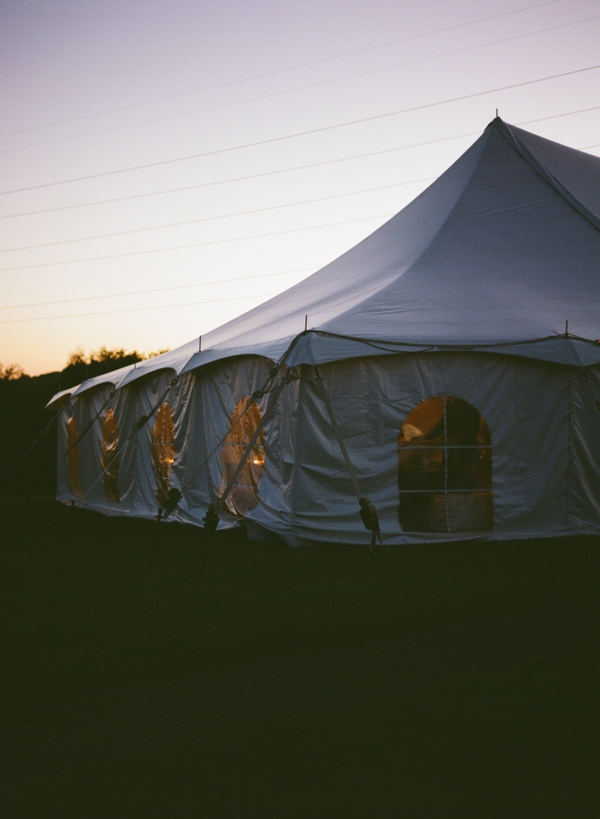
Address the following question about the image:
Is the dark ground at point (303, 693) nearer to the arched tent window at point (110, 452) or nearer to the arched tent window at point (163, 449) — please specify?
the arched tent window at point (163, 449)

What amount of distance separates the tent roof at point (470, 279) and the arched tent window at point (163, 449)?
2.58 ft

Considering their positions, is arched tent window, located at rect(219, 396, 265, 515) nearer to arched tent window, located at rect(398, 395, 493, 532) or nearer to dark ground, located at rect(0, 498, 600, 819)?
arched tent window, located at rect(398, 395, 493, 532)

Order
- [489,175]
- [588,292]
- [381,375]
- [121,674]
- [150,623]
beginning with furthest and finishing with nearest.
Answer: [489,175]
[588,292]
[381,375]
[150,623]
[121,674]

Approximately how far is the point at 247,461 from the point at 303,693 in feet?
21.5

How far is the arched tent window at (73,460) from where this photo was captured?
16.4 m

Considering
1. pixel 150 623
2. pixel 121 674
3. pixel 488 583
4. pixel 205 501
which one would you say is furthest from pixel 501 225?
pixel 121 674

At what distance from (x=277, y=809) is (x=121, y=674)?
161cm

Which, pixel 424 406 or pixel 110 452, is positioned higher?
pixel 424 406

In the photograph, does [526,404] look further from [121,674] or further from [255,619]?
[121,674]

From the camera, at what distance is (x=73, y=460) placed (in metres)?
17.1

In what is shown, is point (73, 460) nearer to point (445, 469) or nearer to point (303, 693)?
point (445, 469)

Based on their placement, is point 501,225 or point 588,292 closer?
point 588,292

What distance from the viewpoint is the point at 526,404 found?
8.78 metres

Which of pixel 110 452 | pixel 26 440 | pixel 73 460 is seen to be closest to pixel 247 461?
pixel 110 452
